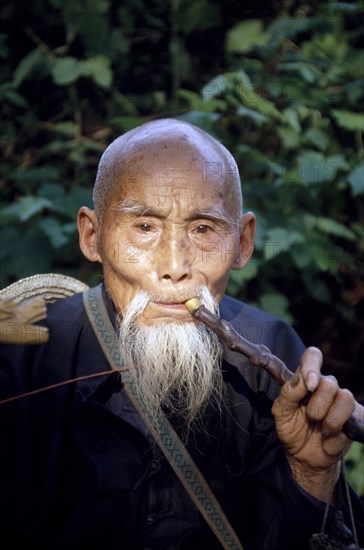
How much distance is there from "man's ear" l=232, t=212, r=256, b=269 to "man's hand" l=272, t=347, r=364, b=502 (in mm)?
636

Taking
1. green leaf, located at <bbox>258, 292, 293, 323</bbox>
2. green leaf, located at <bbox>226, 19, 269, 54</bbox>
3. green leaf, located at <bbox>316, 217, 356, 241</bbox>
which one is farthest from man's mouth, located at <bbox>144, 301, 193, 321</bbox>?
green leaf, located at <bbox>226, 19, 269, 54</bbox>

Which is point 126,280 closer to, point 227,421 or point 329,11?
point 227,421

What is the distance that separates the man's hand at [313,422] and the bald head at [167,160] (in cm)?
71

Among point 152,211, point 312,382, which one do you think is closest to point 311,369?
point 312,382

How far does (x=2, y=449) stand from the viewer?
242cm

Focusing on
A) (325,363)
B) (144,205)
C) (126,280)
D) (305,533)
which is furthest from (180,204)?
(325,363)

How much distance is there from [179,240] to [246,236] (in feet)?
1.48

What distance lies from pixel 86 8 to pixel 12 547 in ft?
13.1

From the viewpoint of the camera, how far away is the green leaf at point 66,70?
5.12 meters

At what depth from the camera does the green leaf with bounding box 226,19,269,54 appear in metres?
5.43

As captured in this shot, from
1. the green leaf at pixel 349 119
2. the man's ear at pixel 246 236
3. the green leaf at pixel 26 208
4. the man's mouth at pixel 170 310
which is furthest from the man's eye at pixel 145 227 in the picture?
the green leaf at pixel 349 119

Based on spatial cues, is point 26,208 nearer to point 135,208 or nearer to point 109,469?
point 135,208

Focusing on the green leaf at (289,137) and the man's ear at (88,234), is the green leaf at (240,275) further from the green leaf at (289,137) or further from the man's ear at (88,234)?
the man's ear at (88,234)

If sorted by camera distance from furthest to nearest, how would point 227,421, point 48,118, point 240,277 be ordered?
point 48,118
point 240,277
point 227,421
